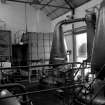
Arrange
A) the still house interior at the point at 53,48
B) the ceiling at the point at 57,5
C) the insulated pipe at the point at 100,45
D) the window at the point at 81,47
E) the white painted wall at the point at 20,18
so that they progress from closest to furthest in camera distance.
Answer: the insulated pipe at the point at 100,45 → the still house interior at the point at 53,48 → the window at the point at 81,47 → the ceiling at the point at 57,5 → the white painted wall at the point at 20,18

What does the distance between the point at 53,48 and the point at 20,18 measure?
4.73m

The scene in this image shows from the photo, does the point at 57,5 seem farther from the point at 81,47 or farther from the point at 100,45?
the point at 100,45

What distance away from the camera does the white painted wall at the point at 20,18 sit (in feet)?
27.0

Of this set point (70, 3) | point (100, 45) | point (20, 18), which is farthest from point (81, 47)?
point (20, 18)

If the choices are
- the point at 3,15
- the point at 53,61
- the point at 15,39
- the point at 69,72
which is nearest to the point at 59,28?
the point at 53,61

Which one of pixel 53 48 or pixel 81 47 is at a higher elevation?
pixel 81 47

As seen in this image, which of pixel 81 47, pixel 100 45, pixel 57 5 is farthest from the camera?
pixel 57 5

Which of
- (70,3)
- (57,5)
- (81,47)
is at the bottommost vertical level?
(81,47)

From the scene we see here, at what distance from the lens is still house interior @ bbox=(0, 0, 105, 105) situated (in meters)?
2.64

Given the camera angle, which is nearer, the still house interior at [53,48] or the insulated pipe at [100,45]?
the insulated pipe at [100,45]

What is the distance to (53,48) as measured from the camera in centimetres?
465

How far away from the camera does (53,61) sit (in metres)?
4.61

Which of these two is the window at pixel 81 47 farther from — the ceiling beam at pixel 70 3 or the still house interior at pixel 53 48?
the ceiling beam at pixel 70 3

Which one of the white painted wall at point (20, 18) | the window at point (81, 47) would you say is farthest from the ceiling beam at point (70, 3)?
the white painted wall at point (20, 18)
